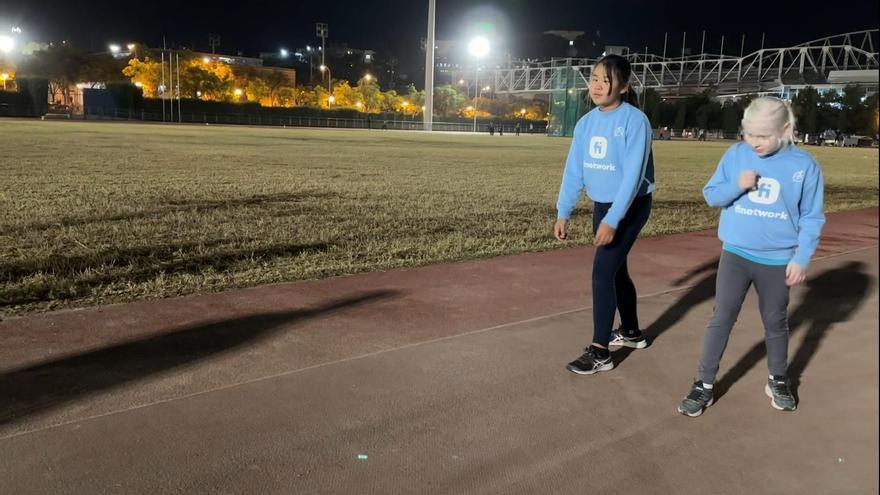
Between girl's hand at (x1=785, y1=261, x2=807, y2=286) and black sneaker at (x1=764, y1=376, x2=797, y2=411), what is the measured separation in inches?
27.3

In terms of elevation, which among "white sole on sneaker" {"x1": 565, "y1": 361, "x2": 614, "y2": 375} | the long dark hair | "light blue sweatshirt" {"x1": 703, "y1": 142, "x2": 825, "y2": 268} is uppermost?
the long dark hair

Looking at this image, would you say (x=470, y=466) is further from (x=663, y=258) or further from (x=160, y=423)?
(x=663, y=258)

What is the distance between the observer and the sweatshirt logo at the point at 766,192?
336 cm

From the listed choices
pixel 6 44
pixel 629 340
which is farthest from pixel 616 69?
pixel 6 44

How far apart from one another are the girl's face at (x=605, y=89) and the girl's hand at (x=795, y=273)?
4.34 feet

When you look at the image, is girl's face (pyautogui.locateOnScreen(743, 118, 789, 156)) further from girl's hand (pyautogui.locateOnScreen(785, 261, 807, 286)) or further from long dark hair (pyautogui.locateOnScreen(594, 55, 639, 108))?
long dark hair (pyautogui.locateOnScreen(594, 55, 639, 108))

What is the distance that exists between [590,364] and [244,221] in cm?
673

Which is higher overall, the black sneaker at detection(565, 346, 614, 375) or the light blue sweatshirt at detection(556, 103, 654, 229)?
the light blue sweatshirt at detection(556, 103, 654, 229)

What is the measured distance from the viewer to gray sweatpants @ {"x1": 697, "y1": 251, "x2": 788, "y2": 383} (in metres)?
3.53

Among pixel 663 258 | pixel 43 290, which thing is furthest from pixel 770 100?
pixel 43 290

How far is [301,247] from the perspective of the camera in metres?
8.02

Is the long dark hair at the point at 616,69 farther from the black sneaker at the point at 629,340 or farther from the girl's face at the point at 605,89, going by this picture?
the black sneaker at the point at 629,340

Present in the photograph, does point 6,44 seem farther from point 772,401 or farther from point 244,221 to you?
point 772,401

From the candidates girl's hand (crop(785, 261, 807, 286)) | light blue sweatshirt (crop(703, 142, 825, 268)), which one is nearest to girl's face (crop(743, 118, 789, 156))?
light blue sweatshirt (crop(703, 142, 825, 268))
